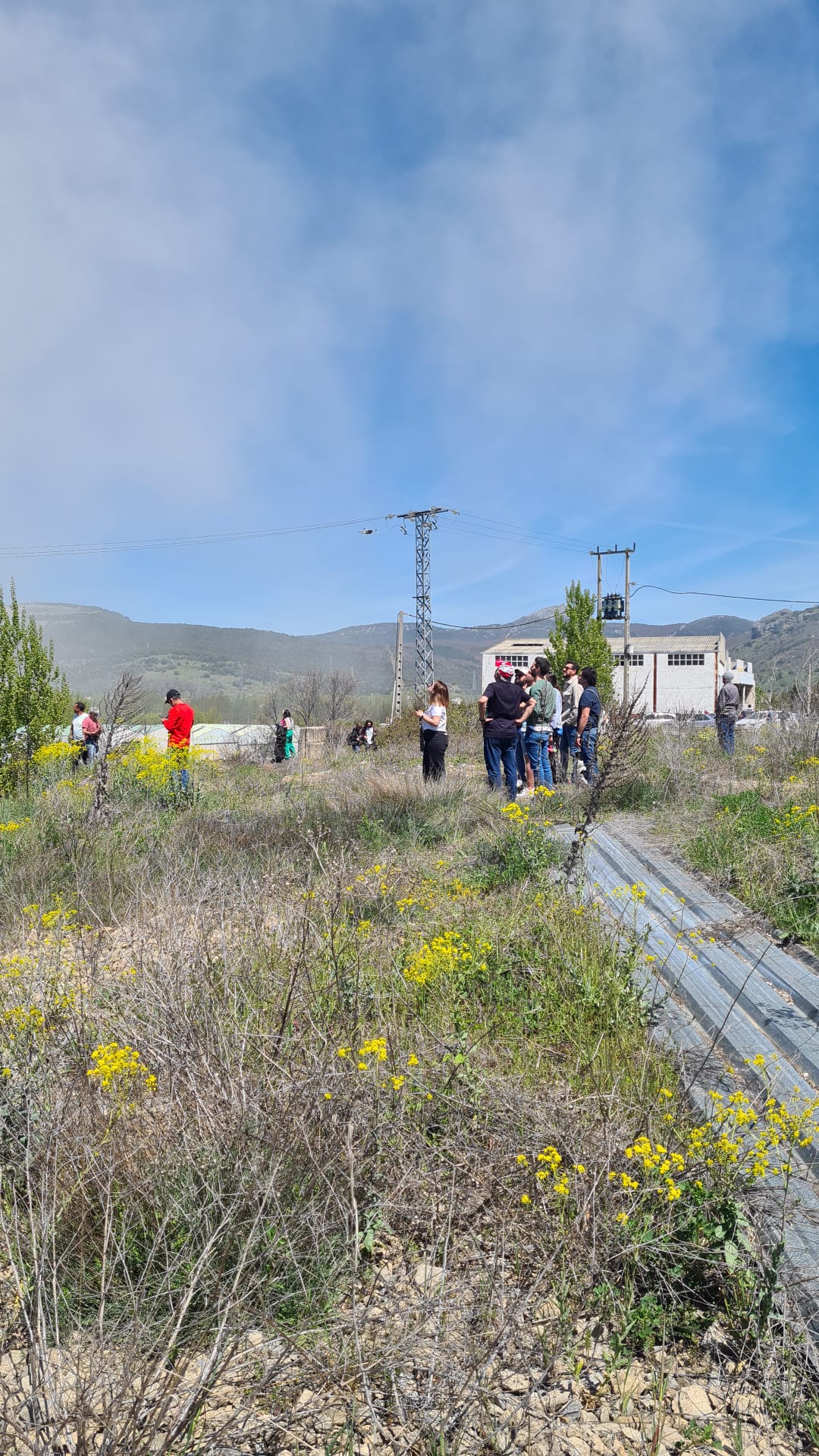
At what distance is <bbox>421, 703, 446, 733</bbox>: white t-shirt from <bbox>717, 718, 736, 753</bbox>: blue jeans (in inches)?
179

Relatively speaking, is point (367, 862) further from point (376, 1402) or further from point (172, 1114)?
point (376, 1402)

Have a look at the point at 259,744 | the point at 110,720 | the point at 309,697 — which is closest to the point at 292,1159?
the point at 110,720

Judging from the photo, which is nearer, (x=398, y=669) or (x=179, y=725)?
(x=179, y=725)

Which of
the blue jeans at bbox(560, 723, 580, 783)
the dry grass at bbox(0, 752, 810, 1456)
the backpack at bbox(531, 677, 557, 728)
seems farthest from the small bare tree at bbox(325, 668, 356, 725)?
the dry grass at bbox(0, 752, 810, 1456)

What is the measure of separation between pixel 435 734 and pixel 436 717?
0.32m

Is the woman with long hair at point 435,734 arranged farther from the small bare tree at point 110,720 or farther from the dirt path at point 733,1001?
the dirt path at point 733,1001

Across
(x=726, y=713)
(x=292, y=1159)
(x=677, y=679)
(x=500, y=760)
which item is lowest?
(x=292, y=1159)

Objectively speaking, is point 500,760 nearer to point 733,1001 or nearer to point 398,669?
point 733,1001

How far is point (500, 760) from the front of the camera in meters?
9.35

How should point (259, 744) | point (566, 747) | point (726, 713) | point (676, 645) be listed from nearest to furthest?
point (566, 747) < point (726, 713) < point (259, 744) < point (676, 645)

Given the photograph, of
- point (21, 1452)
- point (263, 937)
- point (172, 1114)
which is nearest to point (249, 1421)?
point (21, 1452)

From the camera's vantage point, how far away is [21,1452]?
147 centimetres

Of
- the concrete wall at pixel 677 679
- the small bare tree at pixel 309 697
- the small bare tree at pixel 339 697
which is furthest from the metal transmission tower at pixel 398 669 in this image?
the concrete wall at pixel 677 679

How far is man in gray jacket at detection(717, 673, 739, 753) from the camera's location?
38.9 feet
